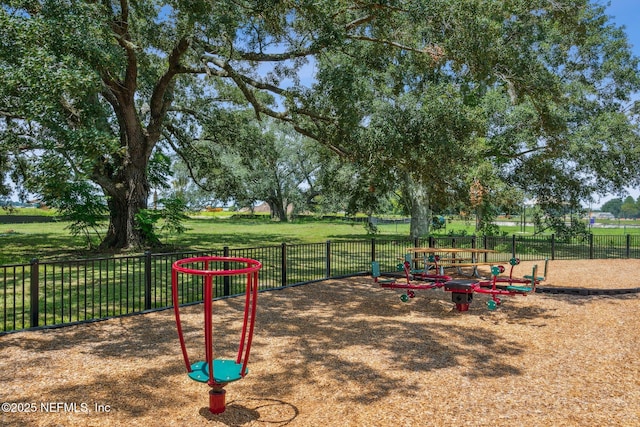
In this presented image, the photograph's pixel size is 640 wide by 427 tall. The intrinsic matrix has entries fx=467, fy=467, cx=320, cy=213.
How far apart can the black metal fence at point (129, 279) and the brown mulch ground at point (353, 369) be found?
2.74 feet

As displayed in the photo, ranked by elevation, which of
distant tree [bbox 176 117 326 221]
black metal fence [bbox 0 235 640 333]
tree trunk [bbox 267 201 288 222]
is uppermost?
distant tree [bbox 176 117 326 221]

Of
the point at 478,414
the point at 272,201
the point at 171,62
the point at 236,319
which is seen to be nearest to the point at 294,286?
the point at 236,319

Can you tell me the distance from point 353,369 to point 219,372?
6.14 ft

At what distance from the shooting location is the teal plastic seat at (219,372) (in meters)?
4.44

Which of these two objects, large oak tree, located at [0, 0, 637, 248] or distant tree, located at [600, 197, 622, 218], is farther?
distant tree, located at [600, 197, 622, 218]

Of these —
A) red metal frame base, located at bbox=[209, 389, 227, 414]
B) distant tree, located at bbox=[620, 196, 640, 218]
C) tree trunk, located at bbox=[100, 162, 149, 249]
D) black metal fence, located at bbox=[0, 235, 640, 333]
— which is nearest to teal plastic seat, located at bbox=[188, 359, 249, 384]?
red metal frame base, located at bbox=[209, 389, 227, 414]

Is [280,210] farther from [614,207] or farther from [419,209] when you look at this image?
[614,207]

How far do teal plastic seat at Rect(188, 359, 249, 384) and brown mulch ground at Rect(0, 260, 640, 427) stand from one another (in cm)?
38

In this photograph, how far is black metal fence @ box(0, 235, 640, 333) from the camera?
8.20 meters

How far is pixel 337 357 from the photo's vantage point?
625 centimetres

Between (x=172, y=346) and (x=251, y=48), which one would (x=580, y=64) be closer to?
(x=251, y=48)

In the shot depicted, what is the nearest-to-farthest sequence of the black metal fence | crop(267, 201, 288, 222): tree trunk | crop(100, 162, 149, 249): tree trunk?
the black metal fence
crop(100, 162, 149, 249): tree trunk
crop(267, 201, 288, 222): tree trunk

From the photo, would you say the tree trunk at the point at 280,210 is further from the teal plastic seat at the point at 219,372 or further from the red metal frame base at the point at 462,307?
the teal plastic seat at the point at 219,372

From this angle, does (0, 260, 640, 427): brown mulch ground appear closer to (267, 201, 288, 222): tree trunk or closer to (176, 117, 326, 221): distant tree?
(176, 117, 326, 221): distant tree
